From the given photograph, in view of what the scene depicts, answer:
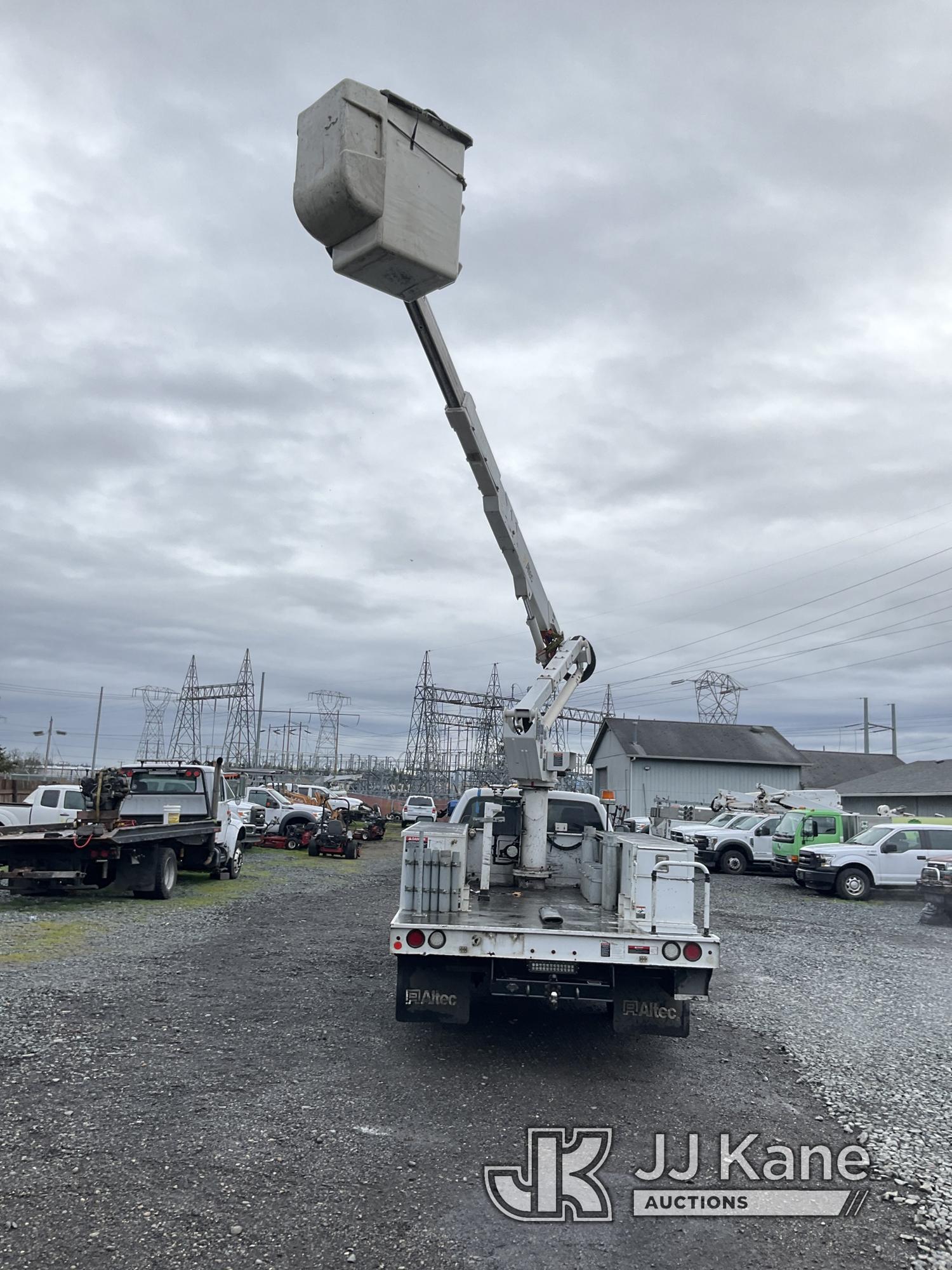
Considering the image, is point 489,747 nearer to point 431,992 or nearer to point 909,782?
point 909,782

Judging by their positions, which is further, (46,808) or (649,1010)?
(46,808)

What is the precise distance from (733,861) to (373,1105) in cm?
2157

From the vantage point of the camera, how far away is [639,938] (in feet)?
20.1

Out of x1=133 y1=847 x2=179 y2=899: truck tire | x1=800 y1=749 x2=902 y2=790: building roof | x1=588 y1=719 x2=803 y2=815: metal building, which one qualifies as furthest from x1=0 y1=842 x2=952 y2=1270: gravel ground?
x1=800 y1=749 x2=902 y2=790: building roof

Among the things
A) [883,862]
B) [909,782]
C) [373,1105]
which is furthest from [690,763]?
[373,1105]

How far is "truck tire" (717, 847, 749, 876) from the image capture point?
25250mm

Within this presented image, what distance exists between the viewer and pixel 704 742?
1870 inches

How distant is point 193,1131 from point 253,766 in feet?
194

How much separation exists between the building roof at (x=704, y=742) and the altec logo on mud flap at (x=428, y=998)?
131 feet

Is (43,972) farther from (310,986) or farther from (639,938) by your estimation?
(639,938)

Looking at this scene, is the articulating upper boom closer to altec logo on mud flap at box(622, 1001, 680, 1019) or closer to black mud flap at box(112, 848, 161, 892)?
altec logo on mud flap at box(622, 1001, 680, 1019)

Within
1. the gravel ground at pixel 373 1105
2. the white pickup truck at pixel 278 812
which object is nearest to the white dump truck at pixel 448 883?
the gravel ground at pixel 373 1105

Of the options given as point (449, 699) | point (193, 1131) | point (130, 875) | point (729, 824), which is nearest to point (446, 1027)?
point (193, 1131)

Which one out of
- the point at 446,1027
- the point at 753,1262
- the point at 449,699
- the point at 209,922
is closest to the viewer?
the point at 753,1262
